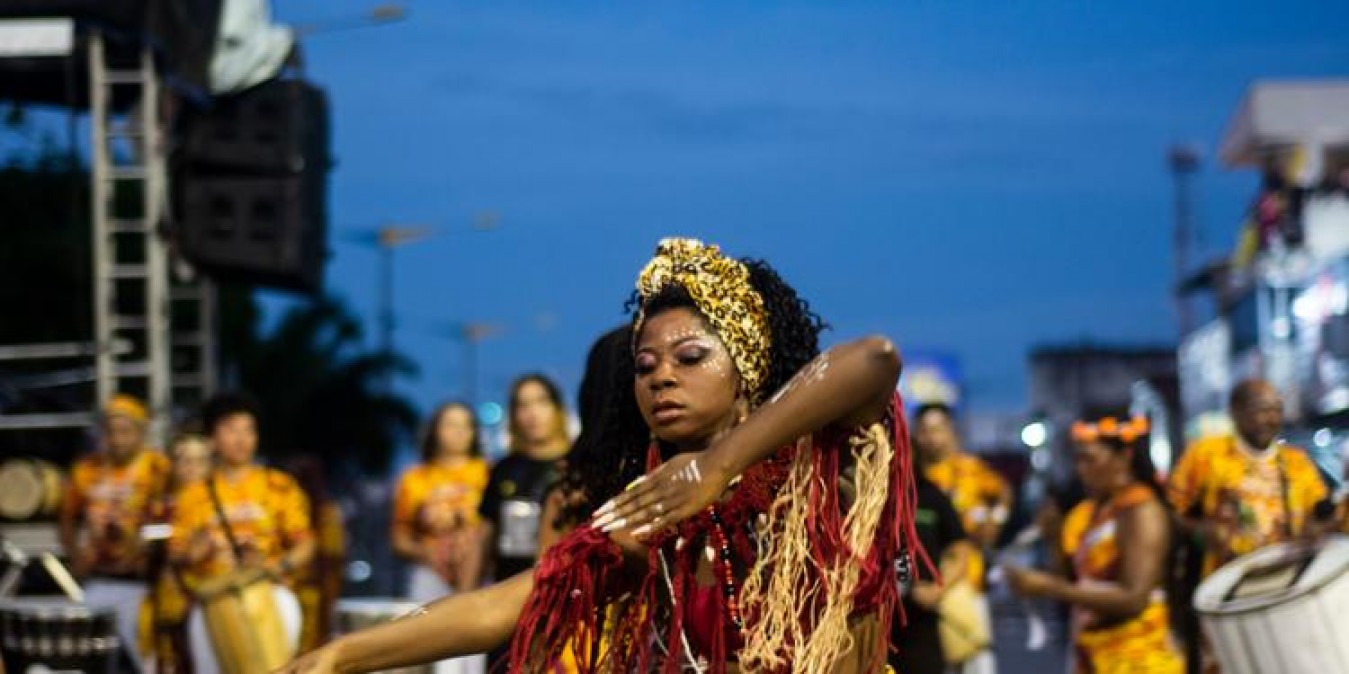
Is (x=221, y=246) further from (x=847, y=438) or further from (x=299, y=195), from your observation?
(x=847, y=438)

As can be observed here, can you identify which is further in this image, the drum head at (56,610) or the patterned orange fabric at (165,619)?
the patterned orange fabric at (165,619)

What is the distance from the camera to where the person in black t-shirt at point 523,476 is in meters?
9.09

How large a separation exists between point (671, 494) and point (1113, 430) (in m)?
5.43

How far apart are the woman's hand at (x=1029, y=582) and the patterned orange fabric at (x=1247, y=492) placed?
1671 mm

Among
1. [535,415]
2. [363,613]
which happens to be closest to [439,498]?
[363,613]

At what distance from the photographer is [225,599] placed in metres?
10.2

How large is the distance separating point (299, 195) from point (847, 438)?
40.6ft

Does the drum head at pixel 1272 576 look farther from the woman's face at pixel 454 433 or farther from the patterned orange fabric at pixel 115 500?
the patterned orange fabric at pixel 115 500

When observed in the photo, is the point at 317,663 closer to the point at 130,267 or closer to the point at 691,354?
the point at 691,354

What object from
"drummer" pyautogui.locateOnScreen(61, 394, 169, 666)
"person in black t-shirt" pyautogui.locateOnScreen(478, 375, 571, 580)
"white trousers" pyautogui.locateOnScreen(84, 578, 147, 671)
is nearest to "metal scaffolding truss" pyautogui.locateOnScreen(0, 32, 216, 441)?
"drummer" pyautogui.locateOnScreen(61, 394, 169, 666)

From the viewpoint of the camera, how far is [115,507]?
12.5m

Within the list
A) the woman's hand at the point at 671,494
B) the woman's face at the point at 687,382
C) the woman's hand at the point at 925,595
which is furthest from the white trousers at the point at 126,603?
the woman's hand at the point at 671,494

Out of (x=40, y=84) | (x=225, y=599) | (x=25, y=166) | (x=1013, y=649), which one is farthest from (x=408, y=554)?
(x=25, y=166)

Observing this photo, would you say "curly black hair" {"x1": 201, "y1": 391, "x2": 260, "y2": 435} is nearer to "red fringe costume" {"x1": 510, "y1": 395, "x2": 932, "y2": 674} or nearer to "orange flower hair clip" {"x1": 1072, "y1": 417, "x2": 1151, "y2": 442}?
"orange flower hair clip" {"x1": 1072, "y1": 417, "x2": 1151, "y2": 442}
